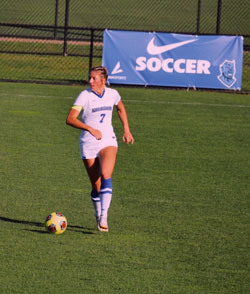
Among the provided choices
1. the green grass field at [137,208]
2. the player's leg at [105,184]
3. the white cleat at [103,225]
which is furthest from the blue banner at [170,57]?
the white cleat at [103,225]

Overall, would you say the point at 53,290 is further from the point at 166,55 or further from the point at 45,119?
the point at 166,55

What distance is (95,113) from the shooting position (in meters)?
9.27

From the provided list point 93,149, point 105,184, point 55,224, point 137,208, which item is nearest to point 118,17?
point 137,208

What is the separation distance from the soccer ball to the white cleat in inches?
16.6

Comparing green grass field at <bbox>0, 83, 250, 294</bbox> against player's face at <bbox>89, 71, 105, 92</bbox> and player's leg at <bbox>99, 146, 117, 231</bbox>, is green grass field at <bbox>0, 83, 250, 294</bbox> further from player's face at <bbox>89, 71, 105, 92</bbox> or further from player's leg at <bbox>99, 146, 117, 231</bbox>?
player's face at <bbox>89, 71, 105, 92</bbox>

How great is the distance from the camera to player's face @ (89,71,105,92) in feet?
30.2

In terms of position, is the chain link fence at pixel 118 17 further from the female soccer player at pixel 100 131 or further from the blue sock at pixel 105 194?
Answer: the blue sock at pixel 105 194

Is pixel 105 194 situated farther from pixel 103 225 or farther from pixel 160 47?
pixel 160 47

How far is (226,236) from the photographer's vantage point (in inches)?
365

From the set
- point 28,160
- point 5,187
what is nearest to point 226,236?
point 5,187

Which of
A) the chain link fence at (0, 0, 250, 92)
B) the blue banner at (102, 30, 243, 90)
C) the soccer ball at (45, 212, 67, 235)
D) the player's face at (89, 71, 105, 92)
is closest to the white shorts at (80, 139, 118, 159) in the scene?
the player's face at (89, 71, 105, 92)

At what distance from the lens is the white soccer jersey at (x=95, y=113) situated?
9.24m

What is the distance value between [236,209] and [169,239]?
1933 mm

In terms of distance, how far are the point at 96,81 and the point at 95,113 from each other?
376 millimetres
